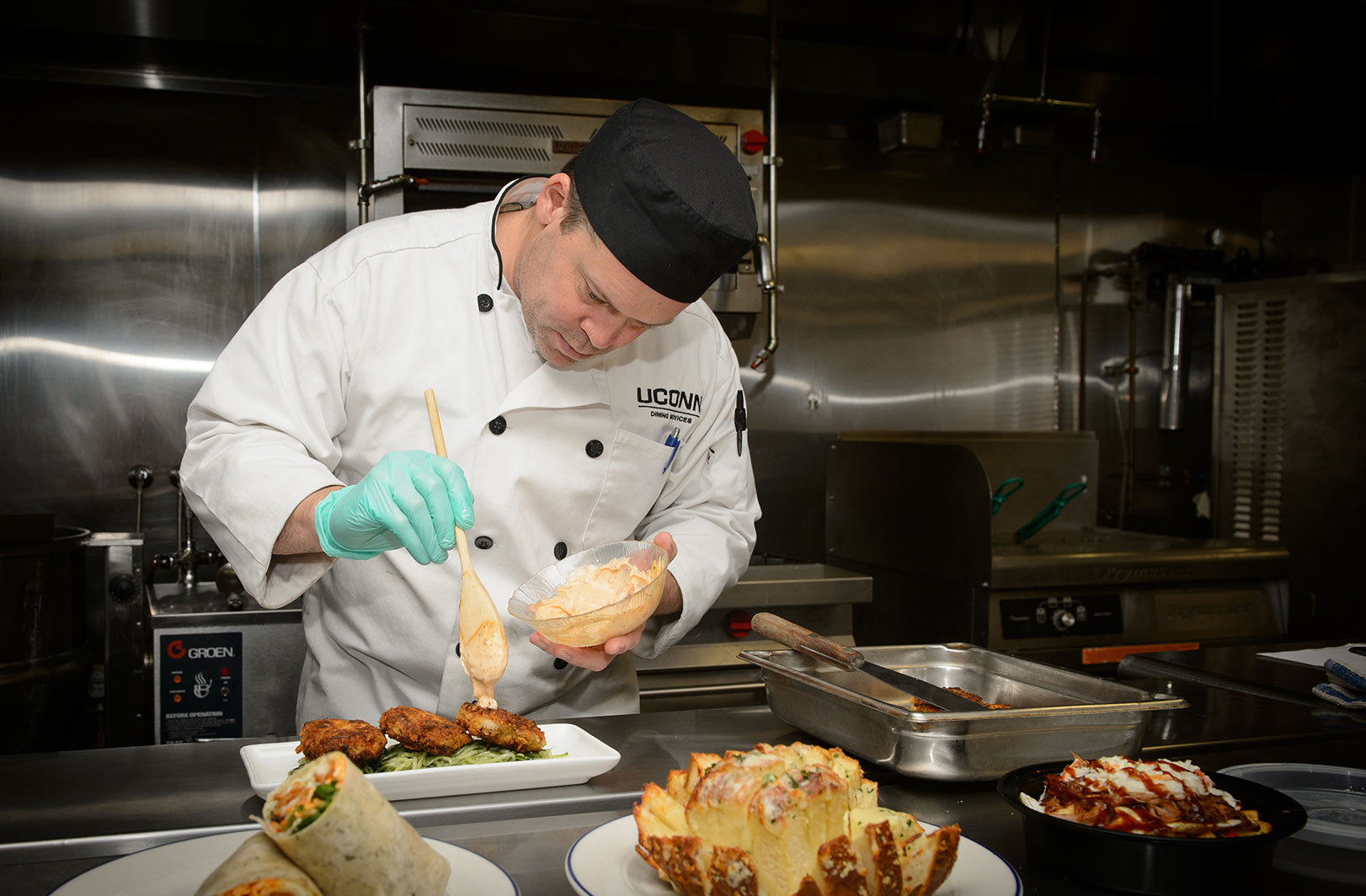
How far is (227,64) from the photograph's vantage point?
354 centimetres

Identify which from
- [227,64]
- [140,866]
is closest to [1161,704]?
[140,866]

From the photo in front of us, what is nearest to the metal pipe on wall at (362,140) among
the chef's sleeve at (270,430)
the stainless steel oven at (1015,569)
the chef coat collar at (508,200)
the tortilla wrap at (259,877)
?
A: the chef coat collar at (508,200)

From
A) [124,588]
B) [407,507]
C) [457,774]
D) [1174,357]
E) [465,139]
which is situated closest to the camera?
[457,774]

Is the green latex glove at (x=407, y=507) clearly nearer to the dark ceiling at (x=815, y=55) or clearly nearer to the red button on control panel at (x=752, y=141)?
the dark ceiling at (x=815, y=55)

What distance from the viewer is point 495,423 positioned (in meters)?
1.83

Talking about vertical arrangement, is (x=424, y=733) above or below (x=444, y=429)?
below

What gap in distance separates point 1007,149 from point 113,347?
329cm

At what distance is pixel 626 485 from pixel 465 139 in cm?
179

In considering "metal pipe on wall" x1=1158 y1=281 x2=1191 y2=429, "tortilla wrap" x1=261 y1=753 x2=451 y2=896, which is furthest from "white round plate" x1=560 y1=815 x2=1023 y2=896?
"metal pipe on wall" x1=1158 y1=281 x2=1191 y2=429

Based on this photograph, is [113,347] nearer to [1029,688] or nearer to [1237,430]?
[1029,688]

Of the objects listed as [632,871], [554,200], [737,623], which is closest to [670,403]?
[554,200]

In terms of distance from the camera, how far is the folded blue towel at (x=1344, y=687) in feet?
6.15

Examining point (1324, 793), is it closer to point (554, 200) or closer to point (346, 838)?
point (346, 838)

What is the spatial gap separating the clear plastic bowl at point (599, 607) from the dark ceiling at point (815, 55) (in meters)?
2.29
